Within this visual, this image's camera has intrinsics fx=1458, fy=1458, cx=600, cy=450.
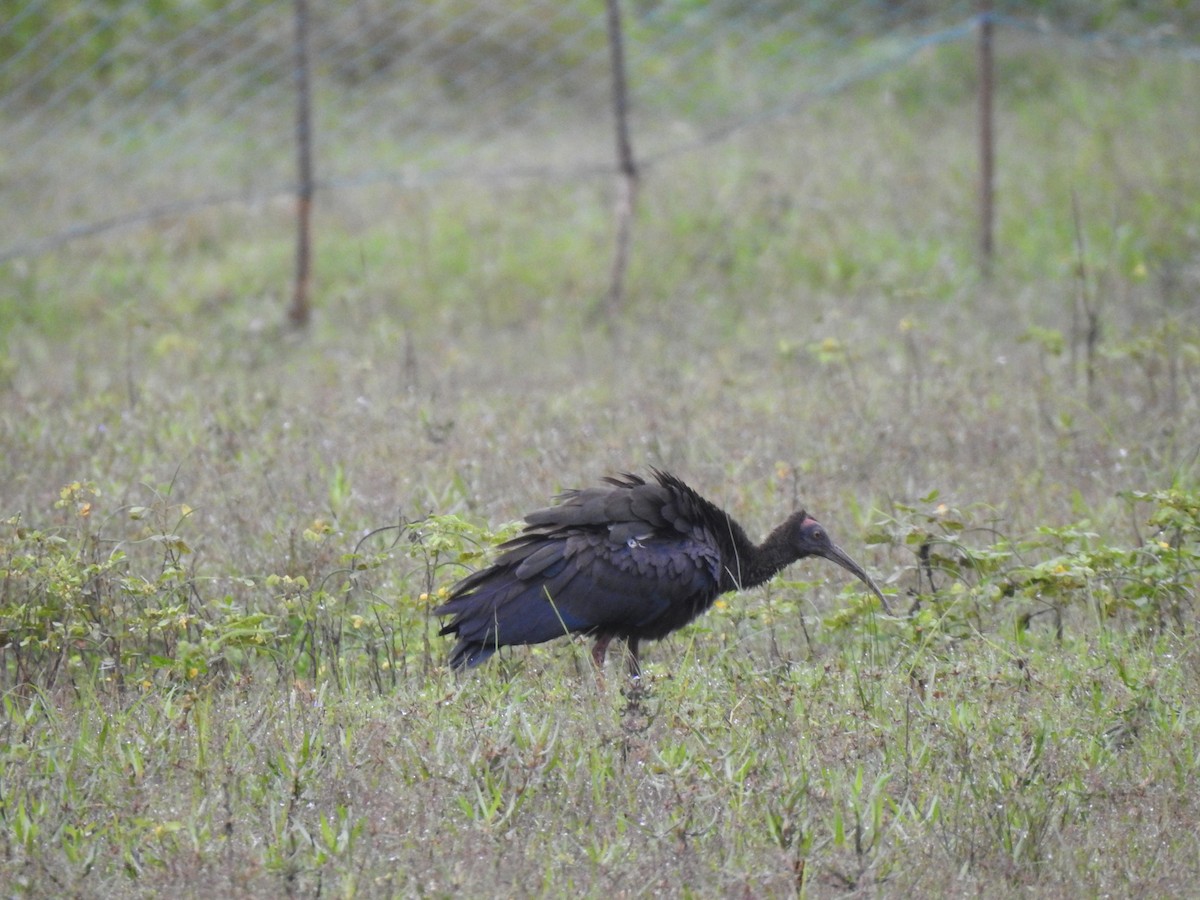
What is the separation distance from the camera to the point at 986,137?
1159 cm

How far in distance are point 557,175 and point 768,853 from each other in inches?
415

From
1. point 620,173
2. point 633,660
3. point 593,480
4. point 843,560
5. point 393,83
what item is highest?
point 393,83

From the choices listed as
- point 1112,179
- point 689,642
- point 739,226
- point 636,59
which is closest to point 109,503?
point 689,642

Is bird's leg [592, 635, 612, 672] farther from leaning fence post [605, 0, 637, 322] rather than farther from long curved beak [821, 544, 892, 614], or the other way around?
leaning fence post [605, 0, 637, 322]

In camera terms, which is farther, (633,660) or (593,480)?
(593,480)

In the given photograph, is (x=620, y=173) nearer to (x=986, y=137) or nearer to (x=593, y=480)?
(x=986, y=137)

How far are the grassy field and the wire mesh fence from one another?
1.31 metres

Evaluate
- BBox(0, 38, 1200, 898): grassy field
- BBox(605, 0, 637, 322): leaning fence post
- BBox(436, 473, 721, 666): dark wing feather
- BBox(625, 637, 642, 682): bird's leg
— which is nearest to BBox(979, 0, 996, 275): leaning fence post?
BBox(0, 38, 1200, 898): grassy field

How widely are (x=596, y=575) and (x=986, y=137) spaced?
752cm

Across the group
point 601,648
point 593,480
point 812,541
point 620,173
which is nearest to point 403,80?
point 620,173

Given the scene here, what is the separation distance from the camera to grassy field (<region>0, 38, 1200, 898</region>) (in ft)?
13.1

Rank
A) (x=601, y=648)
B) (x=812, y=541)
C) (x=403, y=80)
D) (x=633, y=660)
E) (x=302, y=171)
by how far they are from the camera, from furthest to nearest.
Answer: (x=403, y=80), (x=302, y=171), (x=812, y=541), (x=601, y=648), (x=633, y=660)

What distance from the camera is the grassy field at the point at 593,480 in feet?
13.1

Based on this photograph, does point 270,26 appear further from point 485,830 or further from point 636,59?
point 485,830
